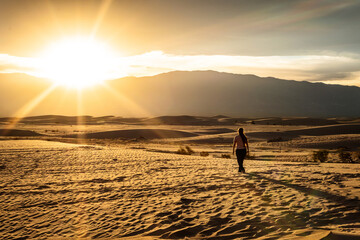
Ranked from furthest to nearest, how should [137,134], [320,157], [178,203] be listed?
[137,134] → [320,157] → [178,203]

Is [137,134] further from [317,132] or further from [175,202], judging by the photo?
[175,202]

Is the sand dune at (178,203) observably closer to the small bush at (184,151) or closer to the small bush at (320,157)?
the small bush at (320,157)

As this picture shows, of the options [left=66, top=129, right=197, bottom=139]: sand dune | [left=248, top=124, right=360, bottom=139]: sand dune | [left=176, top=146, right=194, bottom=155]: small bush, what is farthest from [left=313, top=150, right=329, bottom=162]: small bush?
[left=66, top=129, right=197, bottom=139]: sand dune

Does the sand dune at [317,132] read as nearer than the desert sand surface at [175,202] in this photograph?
No

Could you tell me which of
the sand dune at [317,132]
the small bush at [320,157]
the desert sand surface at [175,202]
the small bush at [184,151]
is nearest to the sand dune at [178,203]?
the desert sand surface at [175,202]

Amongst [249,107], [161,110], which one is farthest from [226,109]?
[161,110]

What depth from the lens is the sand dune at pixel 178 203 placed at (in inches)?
248

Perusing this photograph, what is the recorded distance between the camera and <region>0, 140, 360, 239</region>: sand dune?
6.30 metres

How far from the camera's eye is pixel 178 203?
803 centimetres

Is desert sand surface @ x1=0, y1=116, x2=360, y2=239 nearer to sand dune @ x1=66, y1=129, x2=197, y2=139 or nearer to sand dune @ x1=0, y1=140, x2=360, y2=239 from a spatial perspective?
sand dune @ x1=0, y1=140, x2=360, y2=239

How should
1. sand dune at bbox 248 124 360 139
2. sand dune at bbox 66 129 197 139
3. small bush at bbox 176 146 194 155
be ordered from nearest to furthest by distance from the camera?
small bush at bbox 176 146 194 155 → sand dune at bbox 248 124 360 139 → sand dune at bbox 66 129 197 139

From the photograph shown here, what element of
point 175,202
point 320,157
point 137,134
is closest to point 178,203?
point 175,202

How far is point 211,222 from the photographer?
6.66 meters

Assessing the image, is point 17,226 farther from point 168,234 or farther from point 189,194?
point 189,194
